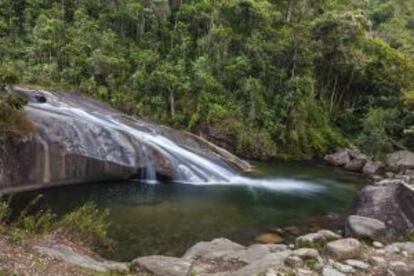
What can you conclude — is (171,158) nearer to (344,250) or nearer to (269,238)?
(269,238)

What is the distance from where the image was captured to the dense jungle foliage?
3083 cm

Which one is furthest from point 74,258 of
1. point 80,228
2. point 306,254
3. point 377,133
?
point 377,133

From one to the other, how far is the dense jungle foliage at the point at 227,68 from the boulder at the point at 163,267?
67.9 feet

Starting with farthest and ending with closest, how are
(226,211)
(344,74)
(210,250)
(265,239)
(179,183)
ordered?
1. (344,74)
2. (179,183)
3. (226,211)
4. (265,239)
5. (210,250)

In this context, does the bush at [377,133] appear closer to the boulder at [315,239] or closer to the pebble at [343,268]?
the boulder at [315,239]

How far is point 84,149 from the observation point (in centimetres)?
1980

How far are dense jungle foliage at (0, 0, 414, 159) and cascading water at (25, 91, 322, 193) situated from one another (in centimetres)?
625

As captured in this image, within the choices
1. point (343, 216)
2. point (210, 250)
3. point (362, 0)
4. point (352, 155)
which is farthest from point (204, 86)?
point (362, 0)

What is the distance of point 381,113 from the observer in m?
35.1

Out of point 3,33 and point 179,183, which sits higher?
point 3,33

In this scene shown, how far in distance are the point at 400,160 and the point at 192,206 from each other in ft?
67.8

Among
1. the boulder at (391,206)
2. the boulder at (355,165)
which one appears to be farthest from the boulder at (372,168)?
the boulder at (391,206)

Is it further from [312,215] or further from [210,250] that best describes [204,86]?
[210,250]

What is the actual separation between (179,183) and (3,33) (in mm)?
22489
